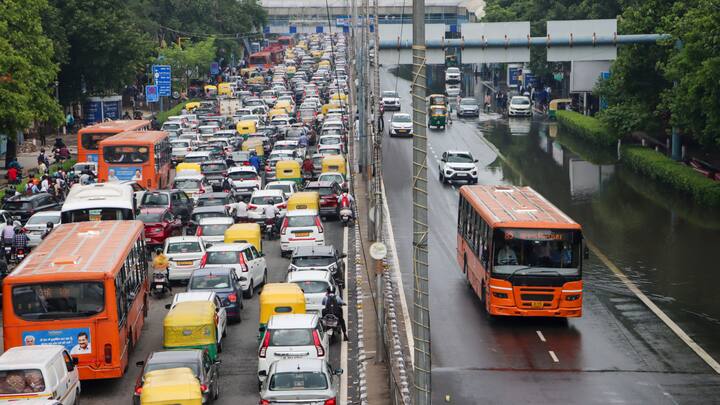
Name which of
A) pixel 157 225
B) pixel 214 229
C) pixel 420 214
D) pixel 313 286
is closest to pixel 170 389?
pixel 420 214

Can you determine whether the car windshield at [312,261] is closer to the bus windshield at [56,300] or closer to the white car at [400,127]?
the bus windshield at [56,300]

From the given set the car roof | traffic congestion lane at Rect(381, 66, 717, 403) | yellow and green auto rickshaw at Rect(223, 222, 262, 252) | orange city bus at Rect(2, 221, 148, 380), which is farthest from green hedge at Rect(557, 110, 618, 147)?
orange city bus at Rect(2, 221, 148, 380)

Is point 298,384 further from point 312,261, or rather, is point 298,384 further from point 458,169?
point 458,169

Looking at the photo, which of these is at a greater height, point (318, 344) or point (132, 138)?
point (132, 138)

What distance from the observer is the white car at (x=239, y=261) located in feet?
115

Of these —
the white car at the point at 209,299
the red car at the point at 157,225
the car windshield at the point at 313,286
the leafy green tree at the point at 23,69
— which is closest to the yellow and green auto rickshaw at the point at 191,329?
the white car at the point at 209,299

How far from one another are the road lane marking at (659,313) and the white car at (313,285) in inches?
341

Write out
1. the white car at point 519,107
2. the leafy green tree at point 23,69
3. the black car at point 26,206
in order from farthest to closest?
the white car at point 519,107 < the leafy green tree at point 23,69 < the black car at point 26,206

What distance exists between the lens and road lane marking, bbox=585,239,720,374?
2896 centimetres

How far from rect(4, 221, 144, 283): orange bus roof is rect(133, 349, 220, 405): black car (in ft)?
8.36

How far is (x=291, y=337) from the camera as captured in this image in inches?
1022

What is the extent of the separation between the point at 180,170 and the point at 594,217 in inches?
737

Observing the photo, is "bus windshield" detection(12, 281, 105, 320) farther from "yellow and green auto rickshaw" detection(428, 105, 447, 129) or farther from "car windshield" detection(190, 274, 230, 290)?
"yellow and green auto rickshaw" detection(428, 105, 447, 129)

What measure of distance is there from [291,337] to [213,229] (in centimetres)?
1607
